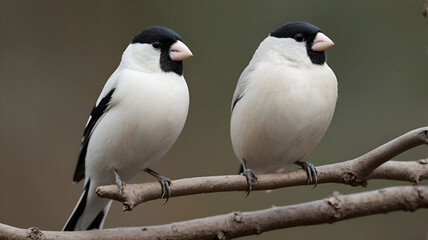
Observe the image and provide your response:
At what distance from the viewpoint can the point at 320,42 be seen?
5.29 ft

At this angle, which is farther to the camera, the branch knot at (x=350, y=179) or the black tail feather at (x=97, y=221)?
the black tail feather at (x=97, y=221)

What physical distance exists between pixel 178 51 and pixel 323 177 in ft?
1.65

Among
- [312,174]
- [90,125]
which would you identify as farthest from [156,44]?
[312,174]

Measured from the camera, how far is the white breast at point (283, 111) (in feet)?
5.37

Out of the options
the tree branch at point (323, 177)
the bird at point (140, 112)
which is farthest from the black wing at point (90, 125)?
the tree branch at point (323, 177)

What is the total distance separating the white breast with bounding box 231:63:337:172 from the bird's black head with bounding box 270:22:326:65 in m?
0.03

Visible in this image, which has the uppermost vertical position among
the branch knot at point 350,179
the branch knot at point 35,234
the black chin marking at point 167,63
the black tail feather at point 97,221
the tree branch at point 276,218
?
the black chin marking at point 167,63

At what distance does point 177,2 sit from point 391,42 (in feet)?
3.48

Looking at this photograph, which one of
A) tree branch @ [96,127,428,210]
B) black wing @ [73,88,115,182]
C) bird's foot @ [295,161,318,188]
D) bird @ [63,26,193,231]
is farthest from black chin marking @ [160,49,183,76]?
bird's foot @ [295,161,318,188]

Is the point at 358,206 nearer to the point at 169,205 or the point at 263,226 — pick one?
the point at 263,226

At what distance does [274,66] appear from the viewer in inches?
67.3

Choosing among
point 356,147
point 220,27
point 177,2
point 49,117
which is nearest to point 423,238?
point 356,147

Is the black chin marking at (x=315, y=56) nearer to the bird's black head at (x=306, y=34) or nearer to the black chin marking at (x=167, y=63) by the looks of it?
the bird's black head at (x=306, y=34)

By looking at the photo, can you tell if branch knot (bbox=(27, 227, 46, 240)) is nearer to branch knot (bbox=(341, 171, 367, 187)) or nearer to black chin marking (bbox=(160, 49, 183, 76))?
black chin marking (bbox=(160, 49, 183, 76))
